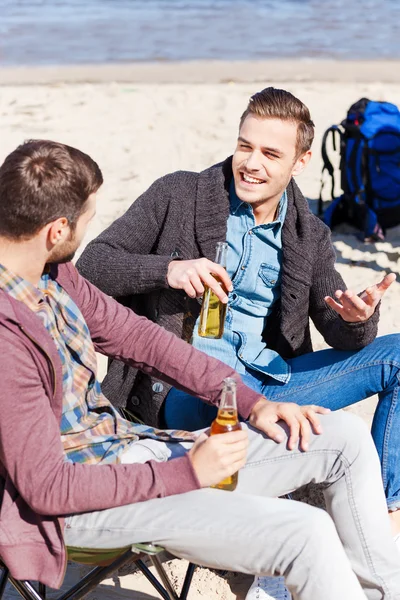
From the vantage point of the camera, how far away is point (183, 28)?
16.6m

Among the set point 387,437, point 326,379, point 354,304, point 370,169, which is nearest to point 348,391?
point 326,379

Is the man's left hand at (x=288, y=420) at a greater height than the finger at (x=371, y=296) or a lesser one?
lesser

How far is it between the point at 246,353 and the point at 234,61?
36.2 feet

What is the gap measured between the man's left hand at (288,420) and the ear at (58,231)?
81 cm

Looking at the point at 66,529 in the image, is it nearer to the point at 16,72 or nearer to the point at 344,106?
the point at 344,106

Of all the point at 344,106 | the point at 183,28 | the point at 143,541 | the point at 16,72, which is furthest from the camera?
the point at 183,28

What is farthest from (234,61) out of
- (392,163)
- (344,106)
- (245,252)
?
(245,252)

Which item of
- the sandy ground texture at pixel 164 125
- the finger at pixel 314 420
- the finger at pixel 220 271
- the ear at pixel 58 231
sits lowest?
the sandy ground texture at pixel 164 125

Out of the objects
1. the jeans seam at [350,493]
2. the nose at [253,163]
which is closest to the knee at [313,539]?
the jeans seam at [350,493]

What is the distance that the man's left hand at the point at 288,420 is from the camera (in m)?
2.61

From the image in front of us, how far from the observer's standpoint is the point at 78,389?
2523 millimetres

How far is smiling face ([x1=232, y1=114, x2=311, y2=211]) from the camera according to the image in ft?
10.7

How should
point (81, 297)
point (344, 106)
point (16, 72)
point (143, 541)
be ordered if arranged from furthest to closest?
point (16, 72) < point (344, 106) < point (81, 297) < point (143, 541)

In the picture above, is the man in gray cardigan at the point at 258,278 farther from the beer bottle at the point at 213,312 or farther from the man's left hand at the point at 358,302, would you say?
the beer bottle at the point at 213,312
